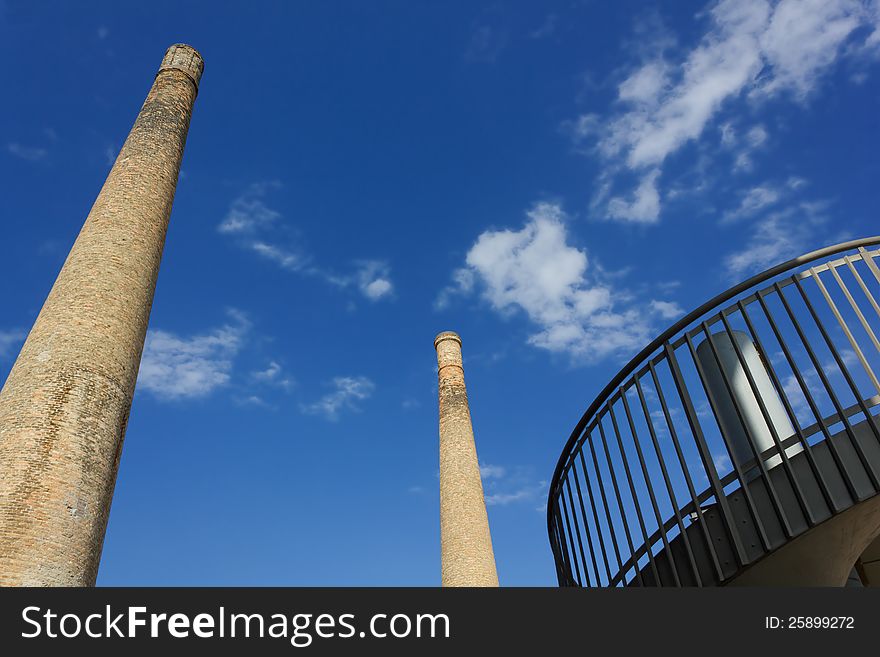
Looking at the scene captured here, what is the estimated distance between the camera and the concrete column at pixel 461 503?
537 inches

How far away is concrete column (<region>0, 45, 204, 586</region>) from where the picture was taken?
5.59 metres

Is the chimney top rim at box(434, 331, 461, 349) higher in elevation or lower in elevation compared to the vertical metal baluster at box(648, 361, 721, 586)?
higher

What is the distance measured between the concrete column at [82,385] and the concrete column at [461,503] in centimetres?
868

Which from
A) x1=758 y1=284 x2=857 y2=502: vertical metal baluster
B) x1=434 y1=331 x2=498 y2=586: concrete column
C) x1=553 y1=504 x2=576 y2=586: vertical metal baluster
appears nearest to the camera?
x1=758 y1=284 x2=857 y2=502: vertical metal baluster

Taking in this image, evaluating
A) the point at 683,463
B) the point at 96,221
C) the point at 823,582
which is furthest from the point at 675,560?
the point at 96,221

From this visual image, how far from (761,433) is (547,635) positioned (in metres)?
3.39

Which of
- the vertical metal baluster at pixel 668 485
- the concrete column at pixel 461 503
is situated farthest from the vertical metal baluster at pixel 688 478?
the concrete column at pixel 461 503

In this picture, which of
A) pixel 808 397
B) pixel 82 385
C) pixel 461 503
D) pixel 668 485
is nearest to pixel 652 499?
pixel 668 485

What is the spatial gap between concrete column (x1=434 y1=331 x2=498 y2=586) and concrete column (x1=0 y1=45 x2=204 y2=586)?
8683 mm

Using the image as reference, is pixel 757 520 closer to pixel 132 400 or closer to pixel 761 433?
pixel 761 433

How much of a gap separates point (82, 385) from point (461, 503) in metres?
9.49

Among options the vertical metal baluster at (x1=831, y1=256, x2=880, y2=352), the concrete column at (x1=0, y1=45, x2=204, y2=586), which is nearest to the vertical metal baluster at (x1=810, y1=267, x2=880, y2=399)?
the vertical metal baluster at (x1=831, y1=256, x2=880, y2=352)

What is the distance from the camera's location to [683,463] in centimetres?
353

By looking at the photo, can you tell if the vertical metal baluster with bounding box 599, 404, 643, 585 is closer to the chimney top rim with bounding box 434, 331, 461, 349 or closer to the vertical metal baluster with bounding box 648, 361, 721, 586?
the vertical metal baluster with bounding box 648, 361, 721, 586
